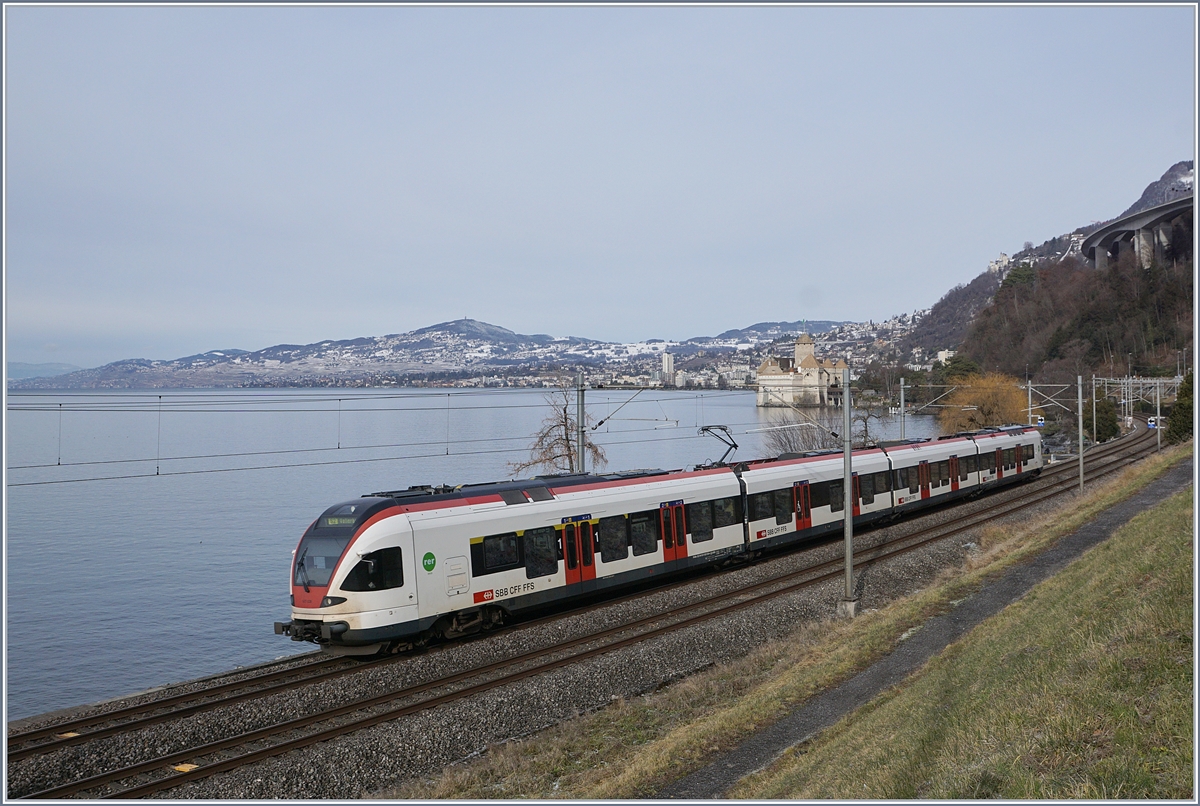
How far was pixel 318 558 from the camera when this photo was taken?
49.2 feet

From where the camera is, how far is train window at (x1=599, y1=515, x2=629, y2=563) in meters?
18.8

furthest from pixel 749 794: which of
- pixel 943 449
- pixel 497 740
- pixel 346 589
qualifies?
pixel 943 449

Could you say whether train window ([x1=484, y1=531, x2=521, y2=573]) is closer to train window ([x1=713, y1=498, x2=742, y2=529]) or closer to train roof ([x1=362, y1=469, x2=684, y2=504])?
train roof ([x1=362, y1=469, x2=684, y2=504])

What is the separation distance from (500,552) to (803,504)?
1160 cm

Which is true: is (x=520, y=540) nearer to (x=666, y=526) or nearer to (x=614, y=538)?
(x=614, y=538)

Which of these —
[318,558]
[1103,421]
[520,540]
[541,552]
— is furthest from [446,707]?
[1103,421]

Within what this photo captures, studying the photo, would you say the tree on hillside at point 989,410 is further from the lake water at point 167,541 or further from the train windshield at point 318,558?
the train windshield at point 318,558

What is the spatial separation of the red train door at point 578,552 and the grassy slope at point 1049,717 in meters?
7.33

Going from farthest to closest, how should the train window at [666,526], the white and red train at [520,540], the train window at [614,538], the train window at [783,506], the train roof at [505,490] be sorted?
the train window at [783,506] < the train window at [666,526] < the train window at [614,538] < the train roof at [505,490] < the white and red train at [520,540]

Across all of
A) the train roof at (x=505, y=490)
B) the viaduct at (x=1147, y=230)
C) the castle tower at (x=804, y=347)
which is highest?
the viaduct at (x=1147, y=230)

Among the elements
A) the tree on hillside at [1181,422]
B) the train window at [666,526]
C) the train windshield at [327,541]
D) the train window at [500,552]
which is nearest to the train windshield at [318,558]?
the train windshield at [327,541]

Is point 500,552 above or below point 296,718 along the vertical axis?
above

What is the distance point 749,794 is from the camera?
9516 mm

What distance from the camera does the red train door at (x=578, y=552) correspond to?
18.0m
